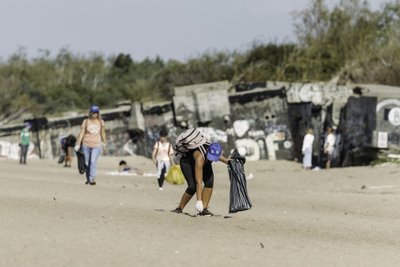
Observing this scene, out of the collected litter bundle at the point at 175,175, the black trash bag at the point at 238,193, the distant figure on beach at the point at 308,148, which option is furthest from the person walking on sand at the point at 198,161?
the distant figure on beach at the point at 308,148

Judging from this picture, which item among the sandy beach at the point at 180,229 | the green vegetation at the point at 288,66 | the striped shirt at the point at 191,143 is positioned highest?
the green vegetation at the point at 288,66

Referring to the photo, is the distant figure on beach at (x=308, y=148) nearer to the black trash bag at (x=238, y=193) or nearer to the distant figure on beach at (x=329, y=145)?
the distant figure on beach at (x=329, y=145)

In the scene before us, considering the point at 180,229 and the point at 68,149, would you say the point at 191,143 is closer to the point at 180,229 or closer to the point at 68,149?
the point at 180,229

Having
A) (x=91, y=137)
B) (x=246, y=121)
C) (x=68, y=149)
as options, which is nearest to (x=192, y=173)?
(x=91, y=137)

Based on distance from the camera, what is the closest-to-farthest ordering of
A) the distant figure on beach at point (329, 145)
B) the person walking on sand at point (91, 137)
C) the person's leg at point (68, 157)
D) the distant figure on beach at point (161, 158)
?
the person walking on sand at point (91, 137), the distant figure on beach at point (161, 158), the distant figure on beach at point (329, 145), the person's leg at point (68, 157)

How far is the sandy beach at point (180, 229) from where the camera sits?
8.98 m

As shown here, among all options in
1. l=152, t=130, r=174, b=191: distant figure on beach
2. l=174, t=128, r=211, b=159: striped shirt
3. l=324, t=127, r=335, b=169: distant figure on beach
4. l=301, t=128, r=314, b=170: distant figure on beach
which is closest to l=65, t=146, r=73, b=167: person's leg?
l=301, t=128, r=314, b=170: distant figure on beach

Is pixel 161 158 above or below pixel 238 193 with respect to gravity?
above

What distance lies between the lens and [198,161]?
40.3 feet

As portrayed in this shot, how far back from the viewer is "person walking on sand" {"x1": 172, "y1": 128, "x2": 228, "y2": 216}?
12266 millimetres

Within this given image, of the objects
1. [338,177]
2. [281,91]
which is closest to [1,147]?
[281,91]

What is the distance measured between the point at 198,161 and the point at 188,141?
309 millimetres

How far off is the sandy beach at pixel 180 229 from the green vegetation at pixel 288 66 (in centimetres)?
2530

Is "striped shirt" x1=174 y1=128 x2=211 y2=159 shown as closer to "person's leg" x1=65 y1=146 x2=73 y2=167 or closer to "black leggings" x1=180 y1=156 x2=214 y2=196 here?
"black leggings" x1=180 y1=156 x2=214 y2=196
